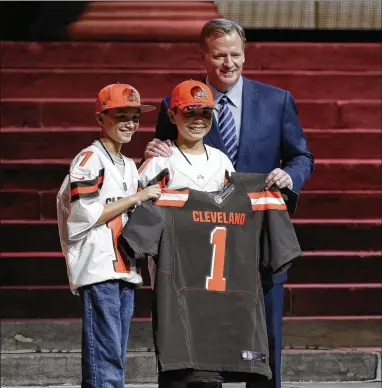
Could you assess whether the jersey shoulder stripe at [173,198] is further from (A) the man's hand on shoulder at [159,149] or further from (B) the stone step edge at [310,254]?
(B) the stone step edge at [310,254]

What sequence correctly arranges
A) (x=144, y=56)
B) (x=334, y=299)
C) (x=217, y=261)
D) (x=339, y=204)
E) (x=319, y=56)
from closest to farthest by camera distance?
(x=217, y=261), (x=334, y=299), (x=339, y=204), (x=144, y=56), (x=319, y=56)

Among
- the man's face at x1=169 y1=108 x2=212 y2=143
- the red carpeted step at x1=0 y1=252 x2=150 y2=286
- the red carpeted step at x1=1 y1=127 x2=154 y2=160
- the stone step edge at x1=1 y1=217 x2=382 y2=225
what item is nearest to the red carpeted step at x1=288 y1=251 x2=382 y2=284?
the stone step edge at x1=1 y1=217 x2=382 y2=225

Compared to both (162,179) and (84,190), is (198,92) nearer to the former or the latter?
(162,179)

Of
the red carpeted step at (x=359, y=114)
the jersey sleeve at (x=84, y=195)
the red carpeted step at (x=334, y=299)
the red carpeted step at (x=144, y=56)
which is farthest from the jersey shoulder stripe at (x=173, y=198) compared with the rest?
the red carpeted step at (x=144, y=56)

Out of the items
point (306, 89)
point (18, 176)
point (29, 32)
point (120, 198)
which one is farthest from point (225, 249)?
point (29, 32)

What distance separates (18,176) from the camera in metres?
8.38

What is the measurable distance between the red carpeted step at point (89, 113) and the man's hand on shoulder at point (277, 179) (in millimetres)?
3382

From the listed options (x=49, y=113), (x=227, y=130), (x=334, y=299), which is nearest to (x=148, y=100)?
(x=49, y=113)

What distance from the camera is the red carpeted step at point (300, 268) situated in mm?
7949

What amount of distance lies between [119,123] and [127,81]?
3.74 meters

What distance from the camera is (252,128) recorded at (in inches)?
219

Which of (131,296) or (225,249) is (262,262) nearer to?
(225,249)

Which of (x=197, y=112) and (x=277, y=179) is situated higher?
(x=197, y=112)

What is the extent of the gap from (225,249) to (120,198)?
53cm
